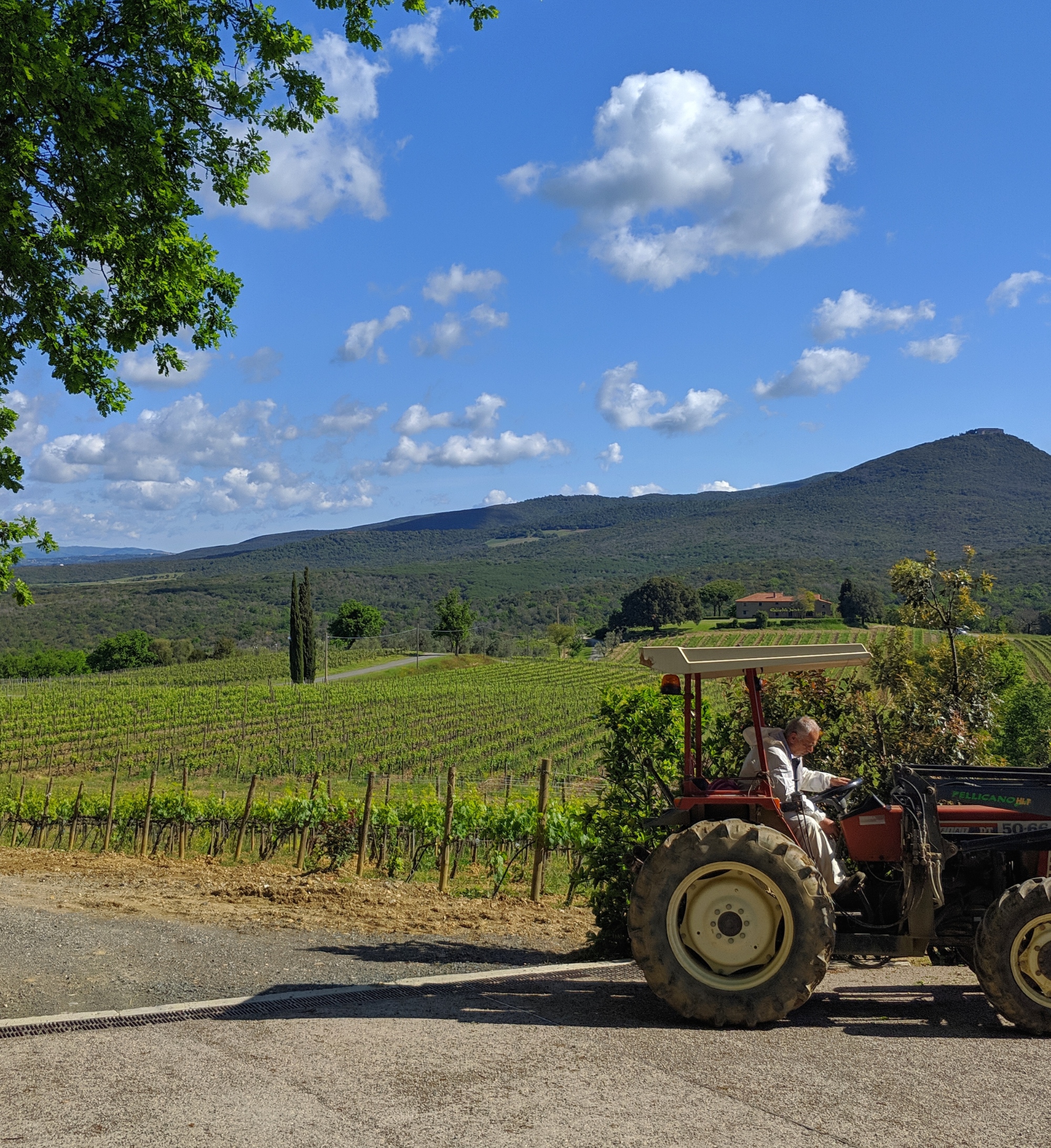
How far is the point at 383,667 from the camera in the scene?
9269cm

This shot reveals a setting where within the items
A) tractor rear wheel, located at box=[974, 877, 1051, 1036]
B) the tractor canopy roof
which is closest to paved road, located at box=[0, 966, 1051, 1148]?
tractor rear wheel, located at box=[974, 877, 1051, 1036]

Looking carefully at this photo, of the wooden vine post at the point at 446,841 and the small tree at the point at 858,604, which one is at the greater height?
the small tree at the point at 858,604

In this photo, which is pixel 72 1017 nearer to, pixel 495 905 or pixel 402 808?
pixel 495 905

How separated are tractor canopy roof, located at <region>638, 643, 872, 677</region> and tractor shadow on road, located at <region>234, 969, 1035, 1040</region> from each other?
7.16 feet

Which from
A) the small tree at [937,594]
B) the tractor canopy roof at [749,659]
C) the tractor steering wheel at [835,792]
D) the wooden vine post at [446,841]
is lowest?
the wooden vine post at [446,841]

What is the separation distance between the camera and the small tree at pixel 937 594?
53.7 feet

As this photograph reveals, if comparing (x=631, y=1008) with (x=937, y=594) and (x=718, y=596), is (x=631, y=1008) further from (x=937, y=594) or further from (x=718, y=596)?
(x=718, y=596)

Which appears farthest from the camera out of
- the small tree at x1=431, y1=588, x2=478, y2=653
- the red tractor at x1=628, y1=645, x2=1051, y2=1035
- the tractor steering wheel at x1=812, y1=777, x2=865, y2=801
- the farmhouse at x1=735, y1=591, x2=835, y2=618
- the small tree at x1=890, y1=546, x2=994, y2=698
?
the small tree at x1=431, y1=588, x2=478, y2=653

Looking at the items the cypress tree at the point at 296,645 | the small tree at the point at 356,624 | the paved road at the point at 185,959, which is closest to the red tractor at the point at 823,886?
the paved road at the point at 185,959

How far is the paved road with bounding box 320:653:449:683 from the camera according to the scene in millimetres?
86688

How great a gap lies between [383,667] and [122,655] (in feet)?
104

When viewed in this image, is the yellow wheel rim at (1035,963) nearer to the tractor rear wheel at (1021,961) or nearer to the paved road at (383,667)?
the tractor rear wheel at (1021,961)

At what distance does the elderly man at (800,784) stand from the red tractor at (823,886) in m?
0.07

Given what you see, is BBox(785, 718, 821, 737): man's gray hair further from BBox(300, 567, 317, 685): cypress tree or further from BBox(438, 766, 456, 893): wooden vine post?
BBox(300, 567, 317, 685): cypress tree
